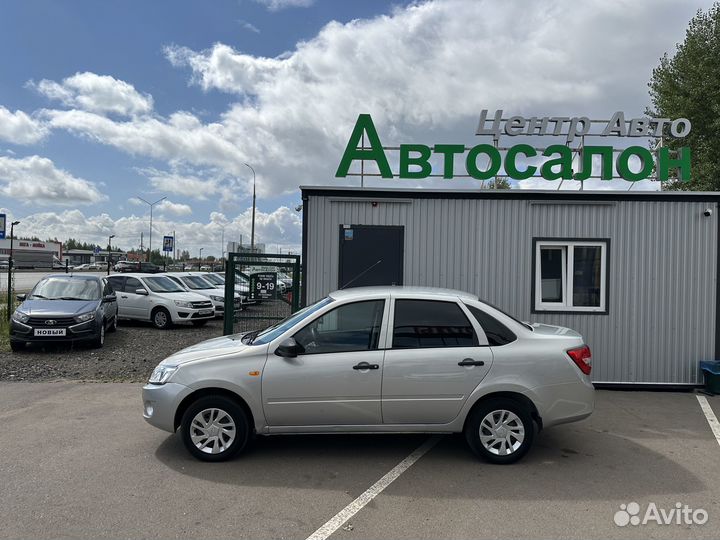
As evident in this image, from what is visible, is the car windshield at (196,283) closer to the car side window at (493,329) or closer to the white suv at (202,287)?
the white suv at (202,287)

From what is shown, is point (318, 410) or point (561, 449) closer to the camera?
point (318, 410)

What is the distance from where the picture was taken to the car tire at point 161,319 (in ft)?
46.3

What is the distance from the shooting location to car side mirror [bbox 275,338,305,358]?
15.3 ft

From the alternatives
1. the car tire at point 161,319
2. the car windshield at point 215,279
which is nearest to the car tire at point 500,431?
the car tire at point 161,319

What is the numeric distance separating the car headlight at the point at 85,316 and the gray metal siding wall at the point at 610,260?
198 inches

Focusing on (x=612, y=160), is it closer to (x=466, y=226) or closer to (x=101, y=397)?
(x=466, y=226)

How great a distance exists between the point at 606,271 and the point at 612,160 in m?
1.89

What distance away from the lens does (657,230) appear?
816cm

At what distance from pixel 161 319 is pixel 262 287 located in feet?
21.0

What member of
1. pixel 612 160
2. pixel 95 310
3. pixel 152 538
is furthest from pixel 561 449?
pixel 95 310

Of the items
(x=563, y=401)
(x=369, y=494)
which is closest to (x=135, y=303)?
(x=369, y=494)

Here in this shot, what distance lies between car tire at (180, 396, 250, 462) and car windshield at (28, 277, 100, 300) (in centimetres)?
773

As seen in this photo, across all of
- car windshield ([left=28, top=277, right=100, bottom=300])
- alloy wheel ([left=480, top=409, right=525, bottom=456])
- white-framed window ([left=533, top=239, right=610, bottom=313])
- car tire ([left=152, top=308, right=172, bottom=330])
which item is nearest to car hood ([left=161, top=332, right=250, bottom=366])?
alloy wheel ([left=480, top=409, right=525, bottom=456])

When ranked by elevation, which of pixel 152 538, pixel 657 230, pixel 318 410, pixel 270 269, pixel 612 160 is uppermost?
pixel 612 160
